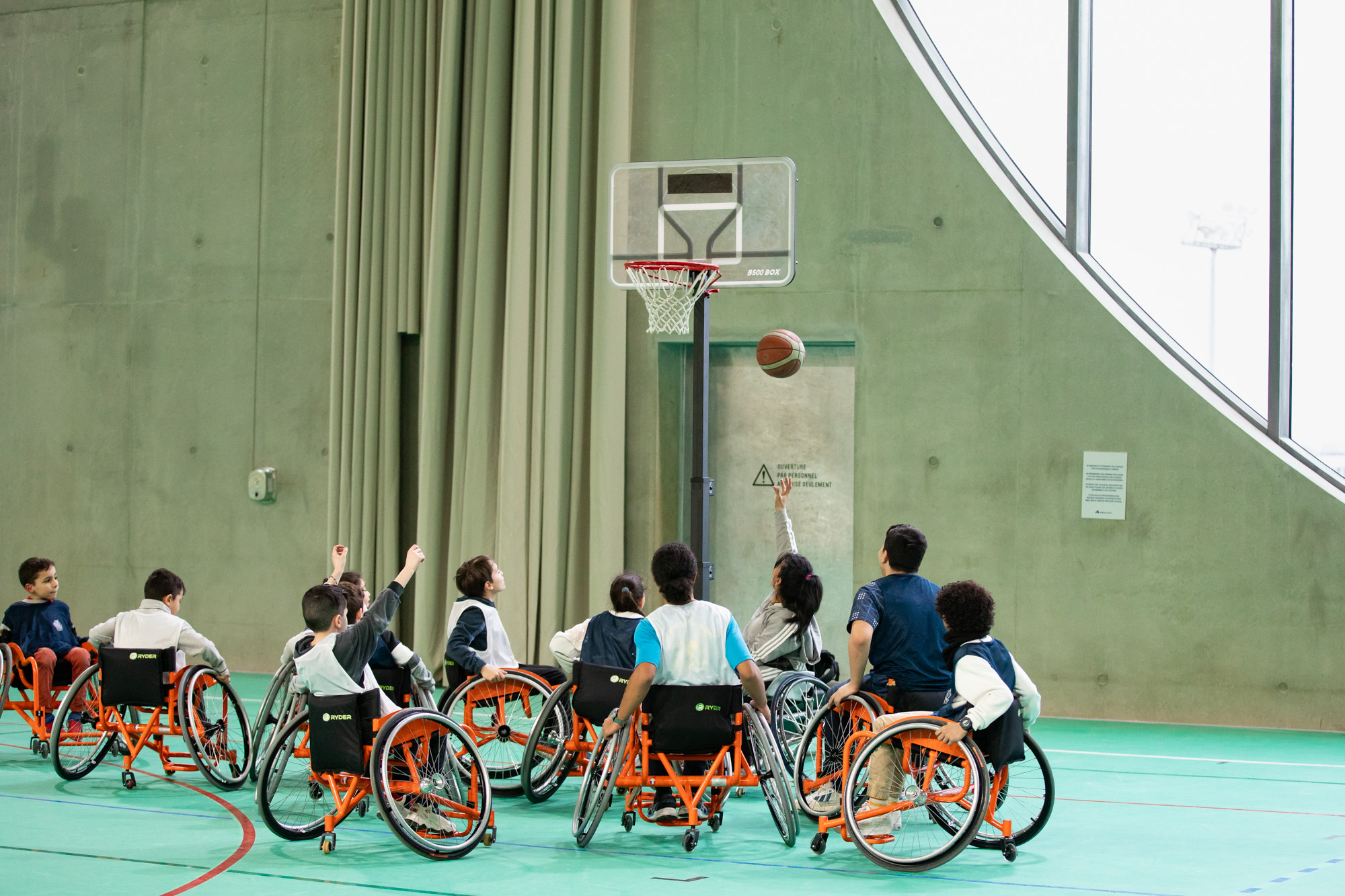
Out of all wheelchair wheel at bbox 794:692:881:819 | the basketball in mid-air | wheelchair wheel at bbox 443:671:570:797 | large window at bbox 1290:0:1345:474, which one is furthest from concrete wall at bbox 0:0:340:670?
large window at bbox 1290:0:1345:474

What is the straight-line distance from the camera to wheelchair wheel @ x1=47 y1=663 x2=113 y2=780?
559 centimetres

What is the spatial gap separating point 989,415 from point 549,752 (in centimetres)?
381

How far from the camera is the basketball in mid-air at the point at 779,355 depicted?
21.9ft

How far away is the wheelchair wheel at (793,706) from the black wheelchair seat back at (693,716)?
2.14ft

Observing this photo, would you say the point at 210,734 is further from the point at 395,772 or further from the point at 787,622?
the point at 787,622

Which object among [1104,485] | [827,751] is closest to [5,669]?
[827,751]

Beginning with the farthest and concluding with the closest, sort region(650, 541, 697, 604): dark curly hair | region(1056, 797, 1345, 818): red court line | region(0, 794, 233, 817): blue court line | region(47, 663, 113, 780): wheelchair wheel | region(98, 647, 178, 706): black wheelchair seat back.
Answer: region(47, 663, 113, 780): wheelchair wheel < region(98, 647, 178, 706): black wheelchair seat back < region(1056, 797, 1345, 818): red court line < region(0, 794, 233, 817): blue court line < region(650, 541, 697, 604): dark curly hair

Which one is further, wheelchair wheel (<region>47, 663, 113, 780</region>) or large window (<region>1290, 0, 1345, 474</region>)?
large window (<region>1290, 0, 1345, 474</region>)

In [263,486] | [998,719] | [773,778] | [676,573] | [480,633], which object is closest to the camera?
[998,719]

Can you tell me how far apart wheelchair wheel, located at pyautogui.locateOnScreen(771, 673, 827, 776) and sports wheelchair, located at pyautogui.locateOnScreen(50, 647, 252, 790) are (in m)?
2.15

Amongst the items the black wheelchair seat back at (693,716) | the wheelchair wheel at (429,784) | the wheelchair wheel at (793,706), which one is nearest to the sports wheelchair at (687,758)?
the black wheelchair seat back at (693,716)

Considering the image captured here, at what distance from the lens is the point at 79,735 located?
5875 mm

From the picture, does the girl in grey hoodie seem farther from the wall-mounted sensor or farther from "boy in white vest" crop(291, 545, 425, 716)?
the wall-mounted sensor

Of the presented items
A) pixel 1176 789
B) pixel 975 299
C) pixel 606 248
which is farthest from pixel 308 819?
pixel 975 299
